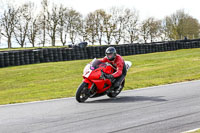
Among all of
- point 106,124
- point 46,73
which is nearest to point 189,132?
point 106,124

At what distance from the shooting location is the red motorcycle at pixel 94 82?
877cm

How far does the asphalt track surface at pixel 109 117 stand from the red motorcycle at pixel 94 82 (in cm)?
46

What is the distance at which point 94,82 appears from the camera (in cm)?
880

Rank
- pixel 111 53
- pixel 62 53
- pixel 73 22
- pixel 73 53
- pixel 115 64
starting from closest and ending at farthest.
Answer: pixel 111 53
pixel 115 64
pixel 62 53
pixel 73 53
pixel 73 22

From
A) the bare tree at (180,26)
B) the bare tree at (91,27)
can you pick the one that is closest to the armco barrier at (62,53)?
the bare tree at (91,27)

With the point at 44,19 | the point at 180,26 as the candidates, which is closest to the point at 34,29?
the point at 44,19

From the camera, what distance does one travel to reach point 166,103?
796 cm

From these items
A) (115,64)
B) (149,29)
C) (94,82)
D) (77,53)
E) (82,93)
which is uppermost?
(149,29)

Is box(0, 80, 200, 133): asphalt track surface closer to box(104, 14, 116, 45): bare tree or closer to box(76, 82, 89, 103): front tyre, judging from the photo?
box(76, 82, 89, 103): front tyre

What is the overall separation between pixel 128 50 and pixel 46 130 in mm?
27037

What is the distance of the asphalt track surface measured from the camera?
5535mm

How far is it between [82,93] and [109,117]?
8.26 feet

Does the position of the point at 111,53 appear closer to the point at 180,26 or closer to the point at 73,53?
the point at 73,53

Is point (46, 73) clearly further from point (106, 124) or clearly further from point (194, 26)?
point (194, 26)
